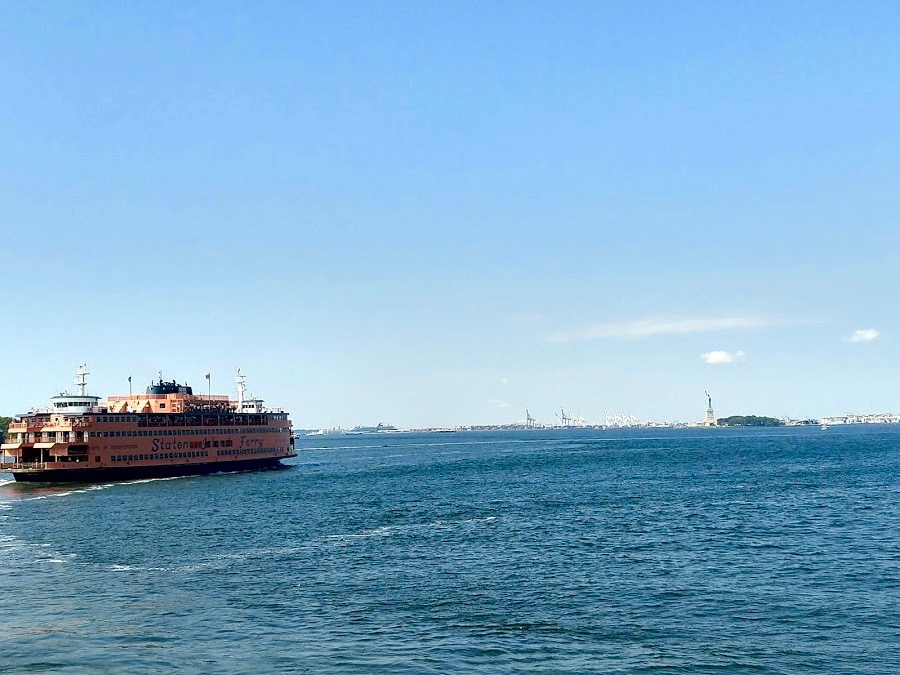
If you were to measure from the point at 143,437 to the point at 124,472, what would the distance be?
26.9 ft

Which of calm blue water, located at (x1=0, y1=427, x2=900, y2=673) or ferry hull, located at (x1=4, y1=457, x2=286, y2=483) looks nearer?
calm blue water, located at (x1=0, y1=427, x2=900, y2=673)

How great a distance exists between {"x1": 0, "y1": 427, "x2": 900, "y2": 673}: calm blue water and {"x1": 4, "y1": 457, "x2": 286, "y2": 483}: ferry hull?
34.2 m

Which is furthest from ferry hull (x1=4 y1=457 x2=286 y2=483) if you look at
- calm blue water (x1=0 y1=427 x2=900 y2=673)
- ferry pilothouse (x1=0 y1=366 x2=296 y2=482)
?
calm blue water (x1=0 y1=427 x2=900 y2=673)

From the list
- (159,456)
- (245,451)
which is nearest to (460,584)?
(159,456)

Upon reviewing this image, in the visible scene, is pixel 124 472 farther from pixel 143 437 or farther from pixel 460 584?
pixel 460 584

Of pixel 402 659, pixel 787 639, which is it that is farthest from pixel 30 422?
pixel 787 639

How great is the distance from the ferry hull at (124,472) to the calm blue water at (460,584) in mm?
34211

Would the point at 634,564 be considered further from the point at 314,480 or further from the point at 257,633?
the point at 314,480

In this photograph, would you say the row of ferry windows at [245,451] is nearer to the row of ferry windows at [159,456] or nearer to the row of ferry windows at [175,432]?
the row of ferry windows at [175,432]

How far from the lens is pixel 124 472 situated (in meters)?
155

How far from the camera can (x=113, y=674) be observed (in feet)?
131

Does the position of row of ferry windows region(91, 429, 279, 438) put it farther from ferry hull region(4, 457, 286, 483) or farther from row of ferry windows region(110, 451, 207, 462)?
ferry hull region(4, 457, 286, 483)

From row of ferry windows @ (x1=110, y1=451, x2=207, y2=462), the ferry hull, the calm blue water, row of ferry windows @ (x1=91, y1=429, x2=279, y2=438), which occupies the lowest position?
the calm blue water

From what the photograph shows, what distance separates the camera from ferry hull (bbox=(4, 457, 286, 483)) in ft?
479
